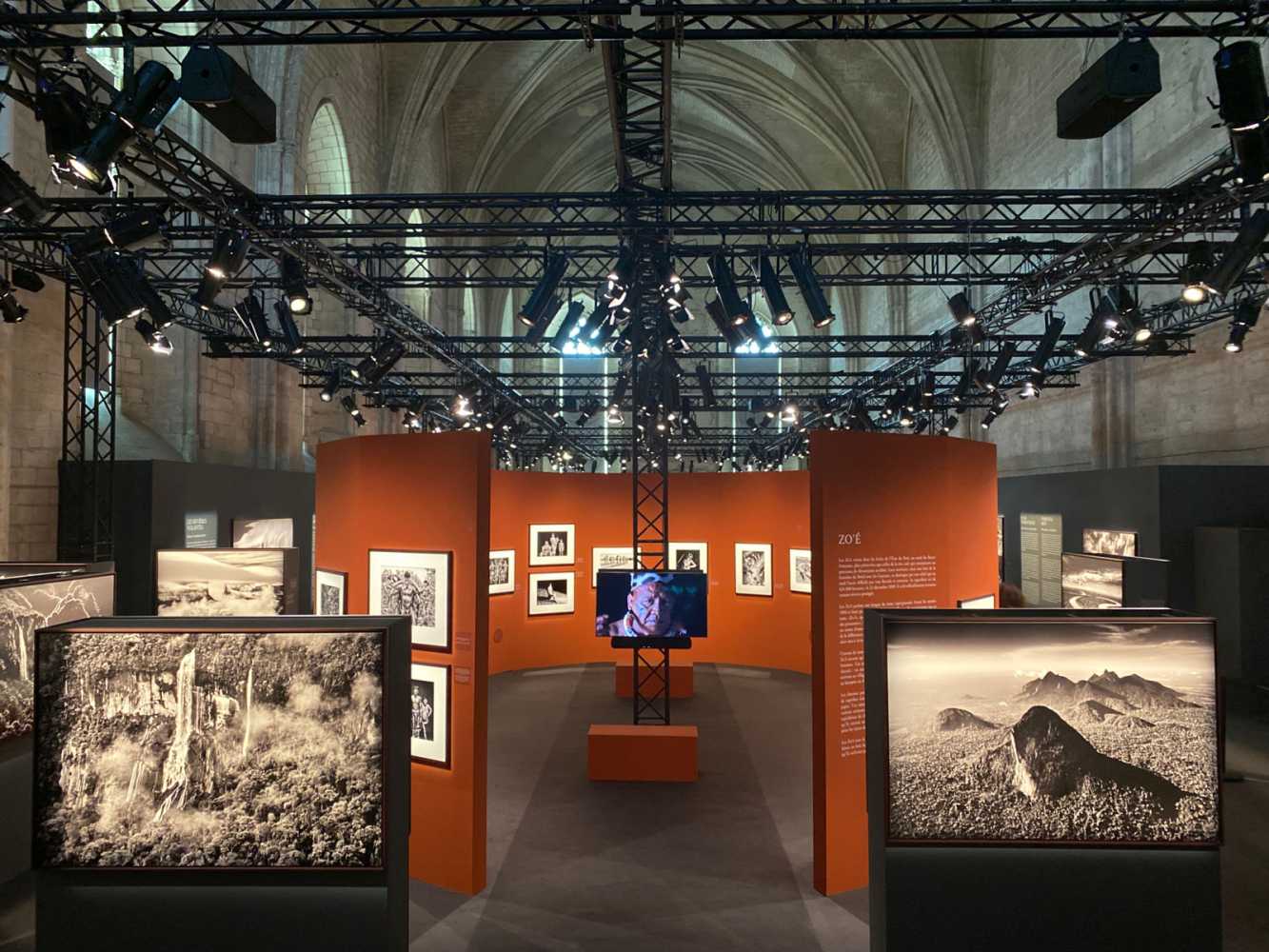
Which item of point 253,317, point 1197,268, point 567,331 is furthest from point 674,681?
point 1197,268

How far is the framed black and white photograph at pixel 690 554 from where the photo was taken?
15.5m

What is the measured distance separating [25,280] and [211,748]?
790 centimetres

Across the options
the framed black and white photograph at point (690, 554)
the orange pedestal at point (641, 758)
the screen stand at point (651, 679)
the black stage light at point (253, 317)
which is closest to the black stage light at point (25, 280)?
the black stage light at point (253, 317)

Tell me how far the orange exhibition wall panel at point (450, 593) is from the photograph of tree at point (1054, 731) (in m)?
3.26

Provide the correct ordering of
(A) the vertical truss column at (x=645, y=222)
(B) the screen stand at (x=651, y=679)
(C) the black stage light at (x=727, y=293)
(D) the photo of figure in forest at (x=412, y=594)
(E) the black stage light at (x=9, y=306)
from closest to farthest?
(D) the photo of figure in forest at (x=412, y=594)
(A) the vertical truss column at (x=645, y=222)
(E) the black stage light at (x=9, y=306)
(C) the black stage light at (x=727, y=293)
(B) the screen stand at (x=651, y=679)

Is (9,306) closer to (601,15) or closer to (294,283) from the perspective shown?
(294,283)

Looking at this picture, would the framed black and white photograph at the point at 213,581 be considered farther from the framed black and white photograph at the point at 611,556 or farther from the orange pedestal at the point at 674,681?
the framed black and white photograph at the point at 611,556

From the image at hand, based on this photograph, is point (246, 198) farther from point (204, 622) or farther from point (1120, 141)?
point (1120, 141)

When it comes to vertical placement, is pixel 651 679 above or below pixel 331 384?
below

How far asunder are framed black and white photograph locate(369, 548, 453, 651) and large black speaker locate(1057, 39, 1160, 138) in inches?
228

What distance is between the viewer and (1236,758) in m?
9.50

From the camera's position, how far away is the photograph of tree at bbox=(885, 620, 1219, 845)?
4.27m

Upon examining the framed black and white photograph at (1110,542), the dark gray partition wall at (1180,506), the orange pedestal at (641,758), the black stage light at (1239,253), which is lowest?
the orange pedestal at (641,758)

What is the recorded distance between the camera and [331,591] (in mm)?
7367
